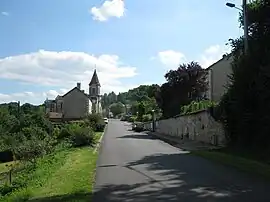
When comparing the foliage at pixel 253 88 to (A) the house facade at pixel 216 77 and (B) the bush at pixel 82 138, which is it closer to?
(B) the bush at pixel 82 138

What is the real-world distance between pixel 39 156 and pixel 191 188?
19345 mm

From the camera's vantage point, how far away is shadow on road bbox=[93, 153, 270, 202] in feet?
34.6

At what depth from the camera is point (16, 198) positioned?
13016 mm

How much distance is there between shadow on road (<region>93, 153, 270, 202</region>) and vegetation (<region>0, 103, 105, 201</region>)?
1.79m

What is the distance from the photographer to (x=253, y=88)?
21672 mm

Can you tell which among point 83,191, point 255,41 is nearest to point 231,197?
point 83,191

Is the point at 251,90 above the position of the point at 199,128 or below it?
above

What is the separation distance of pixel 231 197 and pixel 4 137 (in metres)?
61.5

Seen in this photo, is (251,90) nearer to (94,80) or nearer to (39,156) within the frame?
(39,156)

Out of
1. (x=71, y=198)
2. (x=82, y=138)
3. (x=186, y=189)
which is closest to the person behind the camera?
(x=71, y=198)

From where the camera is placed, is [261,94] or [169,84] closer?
[261,94]

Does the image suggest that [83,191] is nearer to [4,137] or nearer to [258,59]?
[258,59]


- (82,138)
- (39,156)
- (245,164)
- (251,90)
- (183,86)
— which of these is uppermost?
(183,86)

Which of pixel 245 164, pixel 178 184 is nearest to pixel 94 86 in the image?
pixel 245 164
